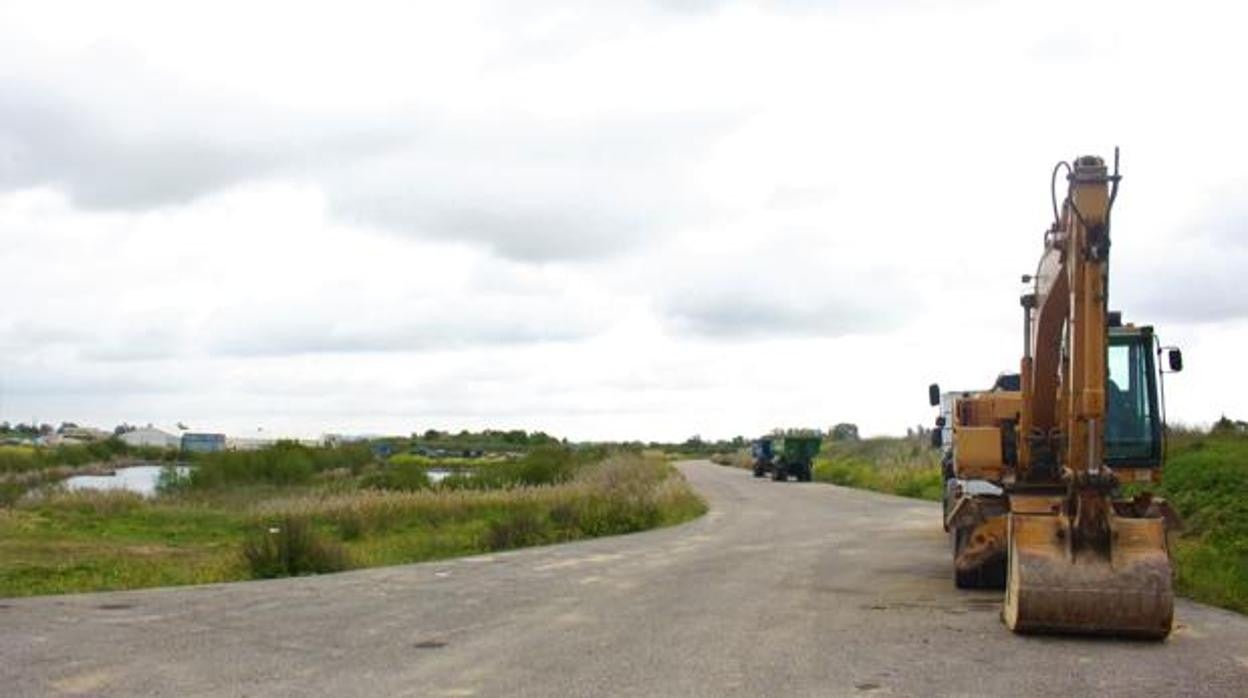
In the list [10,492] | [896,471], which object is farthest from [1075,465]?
[10,492]

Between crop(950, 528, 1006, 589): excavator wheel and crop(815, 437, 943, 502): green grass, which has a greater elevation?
crop(815, 437, 943, 502): green grass

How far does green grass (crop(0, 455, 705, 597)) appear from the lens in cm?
1994

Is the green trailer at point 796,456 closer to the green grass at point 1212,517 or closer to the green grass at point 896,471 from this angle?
the green grass at point 896,471

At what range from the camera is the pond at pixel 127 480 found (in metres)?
54.2

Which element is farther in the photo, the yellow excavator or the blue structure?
the blue structure

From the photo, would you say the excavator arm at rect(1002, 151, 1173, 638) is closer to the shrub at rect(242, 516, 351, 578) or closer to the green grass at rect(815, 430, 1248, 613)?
the green grass at rect(815, 430, 1248, 613)

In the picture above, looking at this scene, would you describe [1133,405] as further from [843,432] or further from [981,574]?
[843,432]

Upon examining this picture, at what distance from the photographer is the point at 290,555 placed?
19.7 metres

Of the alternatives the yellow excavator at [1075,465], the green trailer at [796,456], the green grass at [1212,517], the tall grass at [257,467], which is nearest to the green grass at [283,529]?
the tall grass at [257,467]

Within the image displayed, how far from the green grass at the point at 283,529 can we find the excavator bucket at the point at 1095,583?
11831 mm

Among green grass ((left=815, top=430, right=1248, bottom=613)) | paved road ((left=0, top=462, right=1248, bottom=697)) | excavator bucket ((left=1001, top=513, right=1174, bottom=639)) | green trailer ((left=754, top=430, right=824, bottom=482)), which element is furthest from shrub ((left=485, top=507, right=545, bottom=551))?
green trailer ((left=754, top=430, right=824, bottom=482))

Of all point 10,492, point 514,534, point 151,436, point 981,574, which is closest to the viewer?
point 981,574

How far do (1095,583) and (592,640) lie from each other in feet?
14.8

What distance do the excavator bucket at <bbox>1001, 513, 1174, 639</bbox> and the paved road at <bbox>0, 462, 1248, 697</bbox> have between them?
197mm
